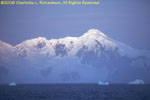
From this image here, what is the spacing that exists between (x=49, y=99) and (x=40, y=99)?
70.4 inches

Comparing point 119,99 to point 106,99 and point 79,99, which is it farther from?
point 79,99

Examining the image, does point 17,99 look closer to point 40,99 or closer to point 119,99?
point 40,99

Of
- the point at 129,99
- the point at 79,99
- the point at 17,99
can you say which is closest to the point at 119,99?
the point at 129,99

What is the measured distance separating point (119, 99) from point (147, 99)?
5529mm

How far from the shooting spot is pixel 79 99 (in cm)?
6769

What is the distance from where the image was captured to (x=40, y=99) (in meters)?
67.3

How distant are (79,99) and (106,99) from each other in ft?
17.8

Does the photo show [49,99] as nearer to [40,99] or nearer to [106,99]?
[40,99]

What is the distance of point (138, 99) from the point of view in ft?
220

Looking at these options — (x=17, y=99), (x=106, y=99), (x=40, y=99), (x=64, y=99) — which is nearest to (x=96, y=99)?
(x=106, y=99)

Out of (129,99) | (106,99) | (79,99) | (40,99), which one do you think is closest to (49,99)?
(40,99)

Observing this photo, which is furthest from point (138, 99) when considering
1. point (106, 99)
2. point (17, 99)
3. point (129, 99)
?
point (17, 99)

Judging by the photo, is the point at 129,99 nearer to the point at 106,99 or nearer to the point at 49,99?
the point at 106,99

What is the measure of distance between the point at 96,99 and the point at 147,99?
9919 mm
